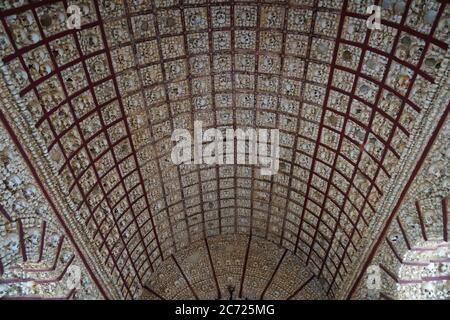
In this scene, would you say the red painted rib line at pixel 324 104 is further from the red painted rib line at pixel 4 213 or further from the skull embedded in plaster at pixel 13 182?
the red painted rib line at pixel 4 213

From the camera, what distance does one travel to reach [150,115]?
1321 centimetres

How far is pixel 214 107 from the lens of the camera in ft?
45.7

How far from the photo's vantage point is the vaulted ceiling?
10.1m

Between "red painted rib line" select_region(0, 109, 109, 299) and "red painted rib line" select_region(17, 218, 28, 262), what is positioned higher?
"red painted rib line" select_region(0, 109, 109, 299)

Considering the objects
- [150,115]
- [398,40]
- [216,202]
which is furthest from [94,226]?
[398,40]

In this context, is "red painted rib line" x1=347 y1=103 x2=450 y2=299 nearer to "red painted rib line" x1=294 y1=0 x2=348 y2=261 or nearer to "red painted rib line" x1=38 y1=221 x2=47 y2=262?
"red painted rib line" x1=294 y1=0 x2=348 y2=261

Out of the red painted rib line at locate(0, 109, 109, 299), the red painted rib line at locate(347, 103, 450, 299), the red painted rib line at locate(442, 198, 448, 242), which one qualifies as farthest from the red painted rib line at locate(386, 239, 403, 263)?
the red painted rib line at locate(0, 109, 109, 299)

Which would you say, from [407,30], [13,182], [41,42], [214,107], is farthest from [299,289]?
[41,42]

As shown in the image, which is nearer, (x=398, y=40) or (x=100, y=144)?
(x=398, y=40)

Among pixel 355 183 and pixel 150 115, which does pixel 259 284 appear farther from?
pixel 150 115

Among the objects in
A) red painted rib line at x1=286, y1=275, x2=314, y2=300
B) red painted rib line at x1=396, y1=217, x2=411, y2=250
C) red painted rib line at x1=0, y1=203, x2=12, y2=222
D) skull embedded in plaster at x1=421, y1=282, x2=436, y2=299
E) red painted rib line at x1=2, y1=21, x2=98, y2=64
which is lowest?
skull embedded in plaster at x1=421, y1=282, x2=436, y2=299

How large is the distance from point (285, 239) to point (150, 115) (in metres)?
6.96

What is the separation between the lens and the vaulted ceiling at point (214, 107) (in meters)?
10.1

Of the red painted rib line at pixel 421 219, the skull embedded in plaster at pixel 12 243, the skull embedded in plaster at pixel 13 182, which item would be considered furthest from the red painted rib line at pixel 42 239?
the red painted rib line at pixel 421 219
